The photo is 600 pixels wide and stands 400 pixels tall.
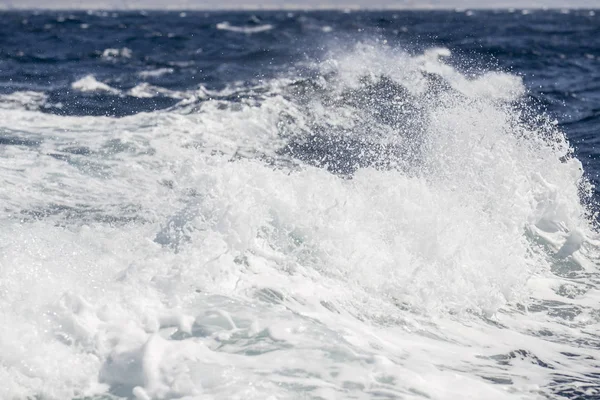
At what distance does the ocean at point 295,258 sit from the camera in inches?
197

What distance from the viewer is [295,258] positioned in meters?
6.91

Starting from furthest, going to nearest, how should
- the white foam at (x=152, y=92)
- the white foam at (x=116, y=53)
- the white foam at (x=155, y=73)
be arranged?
the white foam at (x=116, y=53) < the white foam at (x=155, y=73) < the white foam at (x=152, y=92)

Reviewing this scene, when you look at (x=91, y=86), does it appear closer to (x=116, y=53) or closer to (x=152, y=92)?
(x=152, y=92)

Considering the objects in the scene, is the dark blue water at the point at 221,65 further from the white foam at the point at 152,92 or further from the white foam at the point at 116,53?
the white foam at the point at 152,92

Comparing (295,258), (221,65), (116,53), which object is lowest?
(116,53)

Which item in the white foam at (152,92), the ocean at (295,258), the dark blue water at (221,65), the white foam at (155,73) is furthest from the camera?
the white foam at (155,73)

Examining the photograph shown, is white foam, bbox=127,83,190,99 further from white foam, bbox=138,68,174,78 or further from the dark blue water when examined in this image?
white foam, bbox=138,68,174,78

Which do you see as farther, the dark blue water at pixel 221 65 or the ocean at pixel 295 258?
the dark blue water at pixel 221 65

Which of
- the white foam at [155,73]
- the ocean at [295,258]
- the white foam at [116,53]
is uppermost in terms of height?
the ocean at [295,258]

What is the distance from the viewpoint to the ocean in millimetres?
4992

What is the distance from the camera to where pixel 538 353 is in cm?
595

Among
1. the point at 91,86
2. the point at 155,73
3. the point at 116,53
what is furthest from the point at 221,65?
the point at 91,86

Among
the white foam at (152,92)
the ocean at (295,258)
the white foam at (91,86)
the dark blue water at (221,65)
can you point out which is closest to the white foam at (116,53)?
the dark blue water at (221,65)

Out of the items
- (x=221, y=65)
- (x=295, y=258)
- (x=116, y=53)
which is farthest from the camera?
(x=116, y=53)
